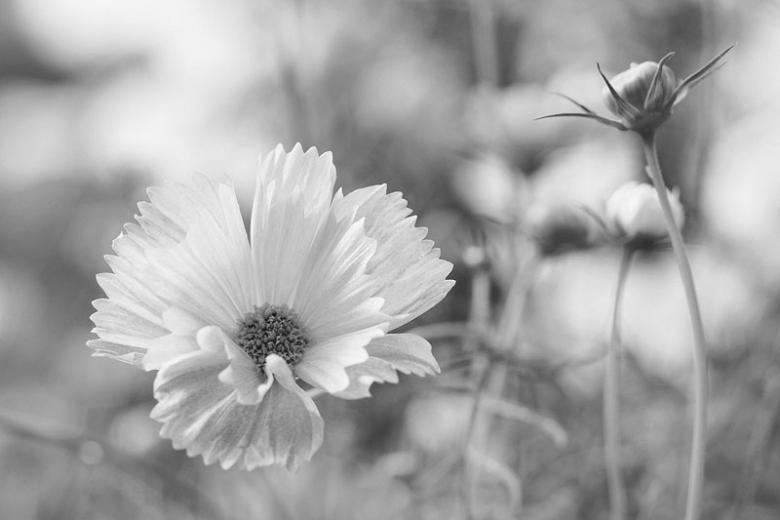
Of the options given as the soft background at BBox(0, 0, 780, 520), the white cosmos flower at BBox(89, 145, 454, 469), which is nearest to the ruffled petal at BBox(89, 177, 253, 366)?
the white cosmos flower at BBox(89, 145, 454, 469)

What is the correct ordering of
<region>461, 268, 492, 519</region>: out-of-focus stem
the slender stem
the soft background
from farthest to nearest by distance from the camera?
the soft background < <region>461, 268, 492, 519</region>: out-of-focus stem < the slender stem

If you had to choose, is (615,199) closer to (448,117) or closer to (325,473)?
(325,473)

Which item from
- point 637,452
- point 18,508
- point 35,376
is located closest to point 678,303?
point 637,452

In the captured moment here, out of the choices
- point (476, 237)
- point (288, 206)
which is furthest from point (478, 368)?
Answer: point (288, 206)

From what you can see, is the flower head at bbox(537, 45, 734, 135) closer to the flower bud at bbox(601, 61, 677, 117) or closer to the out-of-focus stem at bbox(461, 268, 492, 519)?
the flower bud at bbox(601, 61, 677, 117)

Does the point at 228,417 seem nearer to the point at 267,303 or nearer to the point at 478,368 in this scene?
the point at 267,303

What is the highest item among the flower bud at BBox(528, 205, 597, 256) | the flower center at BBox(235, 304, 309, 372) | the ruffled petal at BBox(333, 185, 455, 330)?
the flower bud at BBox(528, 205, 597, 256)
